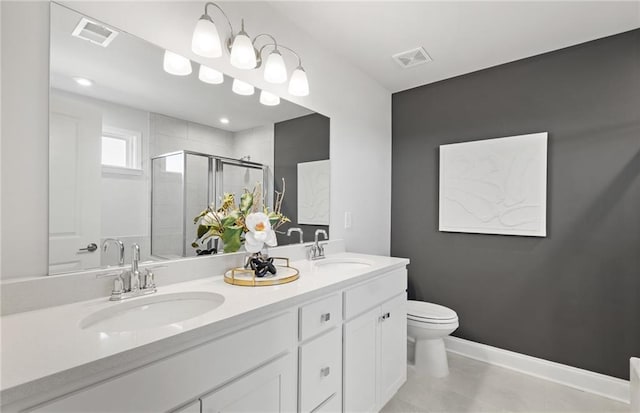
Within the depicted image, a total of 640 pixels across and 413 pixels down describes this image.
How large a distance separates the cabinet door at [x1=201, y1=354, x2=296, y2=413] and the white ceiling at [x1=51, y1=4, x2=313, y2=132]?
1.14 metres

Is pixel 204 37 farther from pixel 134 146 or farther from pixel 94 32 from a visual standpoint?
pixel 134 146

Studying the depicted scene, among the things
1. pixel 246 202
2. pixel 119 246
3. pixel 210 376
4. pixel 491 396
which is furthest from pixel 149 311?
pixel 491 396

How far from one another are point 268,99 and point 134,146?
2.67ft

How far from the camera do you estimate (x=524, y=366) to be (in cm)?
231

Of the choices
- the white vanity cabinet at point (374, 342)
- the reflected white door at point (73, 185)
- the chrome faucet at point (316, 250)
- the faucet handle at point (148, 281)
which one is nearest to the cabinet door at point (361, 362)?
the white vanity cabinet at point (374, 342)

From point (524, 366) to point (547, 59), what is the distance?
7.54 ft

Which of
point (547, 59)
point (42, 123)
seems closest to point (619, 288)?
point (547, 59)

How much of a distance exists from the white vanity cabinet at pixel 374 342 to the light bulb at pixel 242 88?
3.90ft

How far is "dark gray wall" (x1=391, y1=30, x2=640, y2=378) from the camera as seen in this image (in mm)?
2002

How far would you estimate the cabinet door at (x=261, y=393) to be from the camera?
906mm

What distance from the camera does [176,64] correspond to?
1.39 meters

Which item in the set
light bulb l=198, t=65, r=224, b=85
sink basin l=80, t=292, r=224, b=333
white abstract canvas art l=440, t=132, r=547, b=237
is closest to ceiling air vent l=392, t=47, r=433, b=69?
white abstract canvas art l=440, t=132, r=547, b=237

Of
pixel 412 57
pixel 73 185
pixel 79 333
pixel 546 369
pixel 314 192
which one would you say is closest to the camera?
pixel 79 333

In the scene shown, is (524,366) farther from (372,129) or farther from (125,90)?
(125,90)
